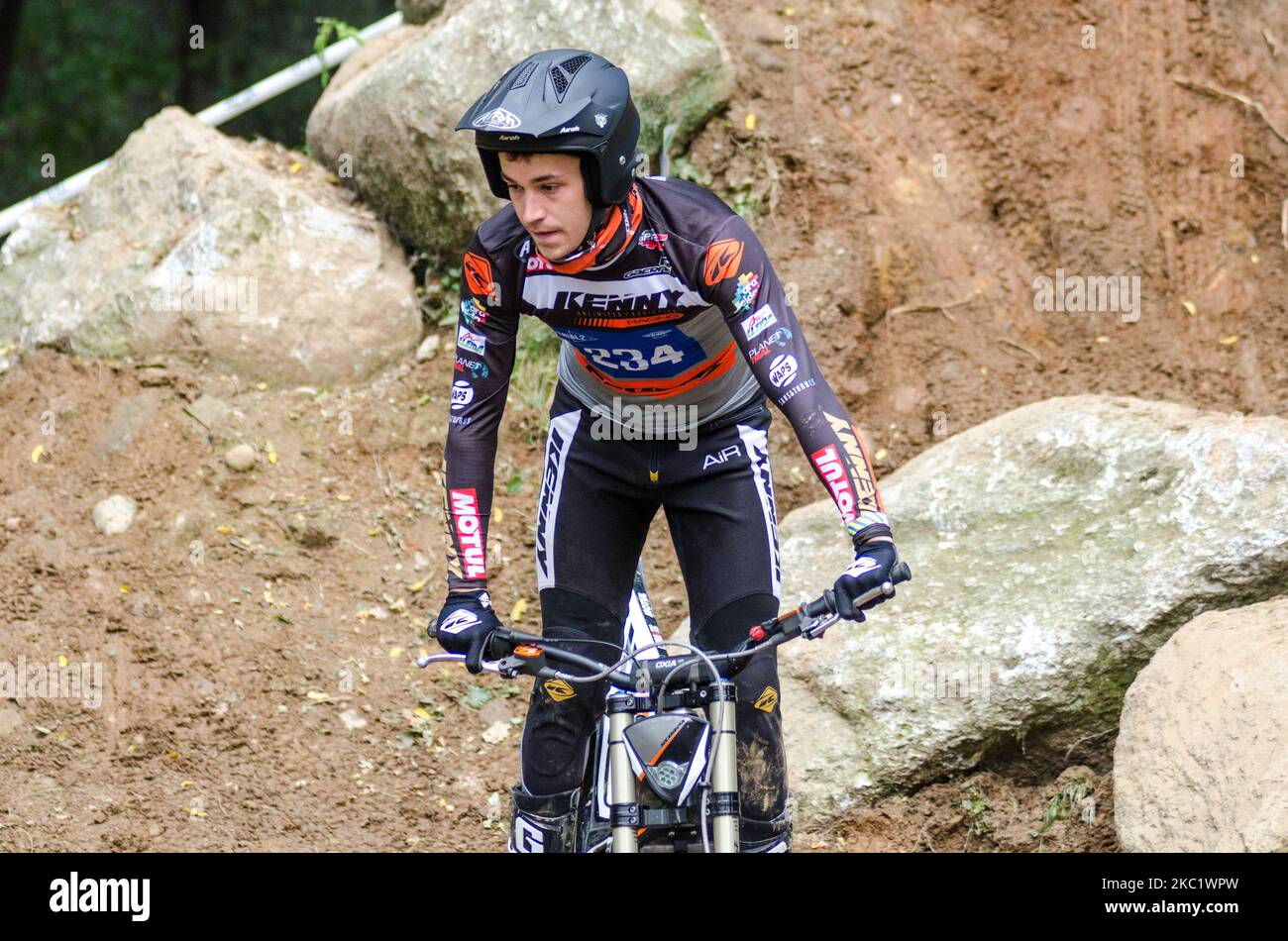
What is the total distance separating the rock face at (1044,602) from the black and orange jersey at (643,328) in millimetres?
1779

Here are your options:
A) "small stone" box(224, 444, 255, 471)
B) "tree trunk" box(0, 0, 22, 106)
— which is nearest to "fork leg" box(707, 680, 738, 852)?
"small stone" box(224, 444, 255, 471)

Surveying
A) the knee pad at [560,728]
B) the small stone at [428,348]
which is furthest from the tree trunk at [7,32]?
the knee pad at [560,728]

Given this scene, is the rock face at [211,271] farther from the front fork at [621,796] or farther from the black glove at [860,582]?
the black glove at [860,582]

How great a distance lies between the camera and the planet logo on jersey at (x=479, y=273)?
14.4 ft

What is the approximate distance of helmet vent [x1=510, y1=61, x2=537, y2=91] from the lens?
4.01 meters

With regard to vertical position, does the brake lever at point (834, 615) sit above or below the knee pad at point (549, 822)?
above

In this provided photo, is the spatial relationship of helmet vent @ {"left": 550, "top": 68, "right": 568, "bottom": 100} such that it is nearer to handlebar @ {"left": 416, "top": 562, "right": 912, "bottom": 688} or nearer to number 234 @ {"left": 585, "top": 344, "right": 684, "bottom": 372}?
number 234 @ {"left": 585, "top": 344, "right": 684, "bottom": 372}

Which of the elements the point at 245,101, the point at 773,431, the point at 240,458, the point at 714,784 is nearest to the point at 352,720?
the point at 240,458

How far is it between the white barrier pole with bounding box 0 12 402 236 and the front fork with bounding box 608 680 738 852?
6644 mm

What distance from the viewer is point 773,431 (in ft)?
25.5

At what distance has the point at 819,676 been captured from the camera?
19.5 ft

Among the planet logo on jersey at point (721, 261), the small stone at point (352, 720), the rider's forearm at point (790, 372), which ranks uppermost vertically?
the planet logo on jersey at point (721, 261)

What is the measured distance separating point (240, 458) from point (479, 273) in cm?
345

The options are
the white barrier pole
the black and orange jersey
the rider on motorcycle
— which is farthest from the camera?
the white barrier pole
